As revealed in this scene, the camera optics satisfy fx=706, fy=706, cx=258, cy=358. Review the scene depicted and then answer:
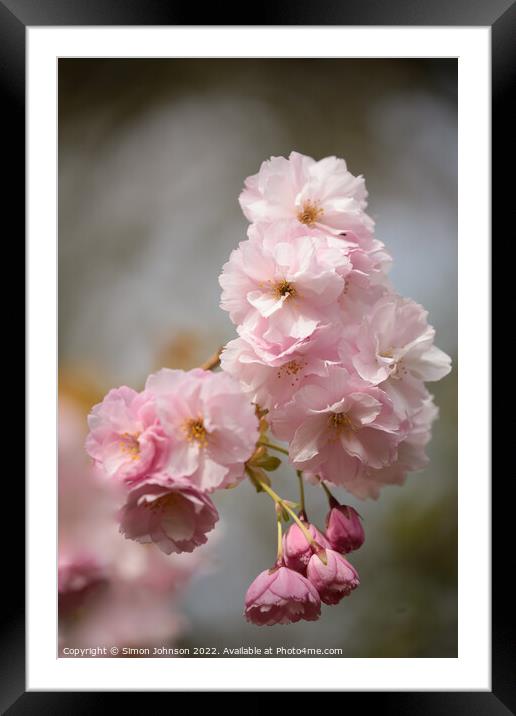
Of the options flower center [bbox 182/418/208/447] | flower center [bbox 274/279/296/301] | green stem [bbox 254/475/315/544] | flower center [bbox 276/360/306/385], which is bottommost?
green stem [bbox 254/475/315/544]

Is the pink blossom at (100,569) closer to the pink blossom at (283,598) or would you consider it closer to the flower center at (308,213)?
the pink blossom at (283,598)

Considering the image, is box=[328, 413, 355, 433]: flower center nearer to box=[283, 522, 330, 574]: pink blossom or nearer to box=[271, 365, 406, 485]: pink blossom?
box=[271, 365, 406, 485]: pink blossom

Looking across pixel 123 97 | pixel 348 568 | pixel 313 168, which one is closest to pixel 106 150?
pixel 123 97

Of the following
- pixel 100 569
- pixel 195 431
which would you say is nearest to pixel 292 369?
pixel 195 431

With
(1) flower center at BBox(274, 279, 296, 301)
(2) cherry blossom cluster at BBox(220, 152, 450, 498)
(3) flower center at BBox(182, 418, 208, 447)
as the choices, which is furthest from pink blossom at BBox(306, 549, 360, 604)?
(1) flower center at BBox(274, 279, 296, 301)

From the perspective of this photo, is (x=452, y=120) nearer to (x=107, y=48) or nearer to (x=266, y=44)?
(x=266, y=44)

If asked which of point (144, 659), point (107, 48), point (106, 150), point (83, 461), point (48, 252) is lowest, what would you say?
point (144, 659)

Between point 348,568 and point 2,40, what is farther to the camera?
point 2,40
